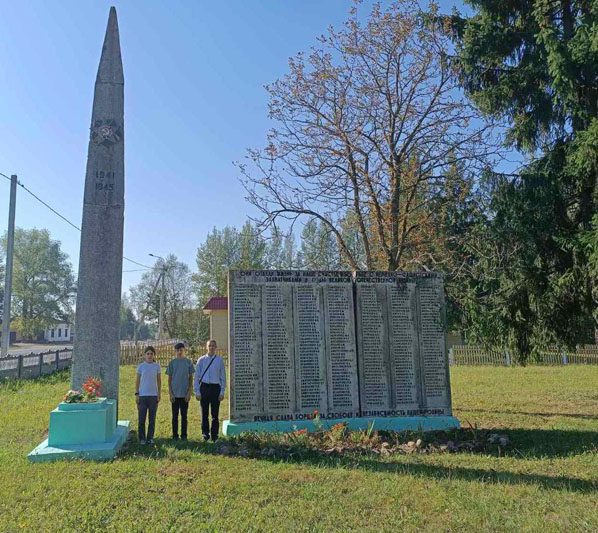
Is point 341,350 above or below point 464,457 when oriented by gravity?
above

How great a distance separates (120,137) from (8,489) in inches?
240

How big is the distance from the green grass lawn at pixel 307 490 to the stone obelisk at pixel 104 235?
4.73ft

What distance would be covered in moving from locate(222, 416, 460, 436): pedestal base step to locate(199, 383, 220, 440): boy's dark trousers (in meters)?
0.36

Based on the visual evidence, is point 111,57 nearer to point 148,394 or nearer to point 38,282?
point 148,394

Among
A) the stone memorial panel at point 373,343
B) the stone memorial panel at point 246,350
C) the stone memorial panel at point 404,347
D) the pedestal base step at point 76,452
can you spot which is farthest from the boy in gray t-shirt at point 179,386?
the stone memorial panel at point 404,347

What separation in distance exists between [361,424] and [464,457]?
2.26m

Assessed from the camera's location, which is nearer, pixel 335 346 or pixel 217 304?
pixel 335 346

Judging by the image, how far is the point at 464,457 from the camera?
23.6 feet

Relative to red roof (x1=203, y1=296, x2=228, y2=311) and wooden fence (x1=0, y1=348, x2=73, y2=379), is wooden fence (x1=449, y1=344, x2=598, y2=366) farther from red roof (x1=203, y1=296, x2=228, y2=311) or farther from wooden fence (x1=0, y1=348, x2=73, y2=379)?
wooden fence (x1=0, y1=348, x2=73, y2=379)

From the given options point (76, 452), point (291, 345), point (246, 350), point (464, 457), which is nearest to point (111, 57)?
point (246, 350)

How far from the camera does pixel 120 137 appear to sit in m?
9.65

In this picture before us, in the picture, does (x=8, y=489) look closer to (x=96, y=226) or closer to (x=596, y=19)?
(x=96, y=226)

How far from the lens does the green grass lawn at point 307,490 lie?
15.2 ft

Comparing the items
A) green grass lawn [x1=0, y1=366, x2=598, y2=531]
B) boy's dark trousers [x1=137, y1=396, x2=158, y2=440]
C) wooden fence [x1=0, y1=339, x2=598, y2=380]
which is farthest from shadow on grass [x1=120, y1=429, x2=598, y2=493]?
wooden fence [x1=0, y1=339, x2=598, y2=380]
